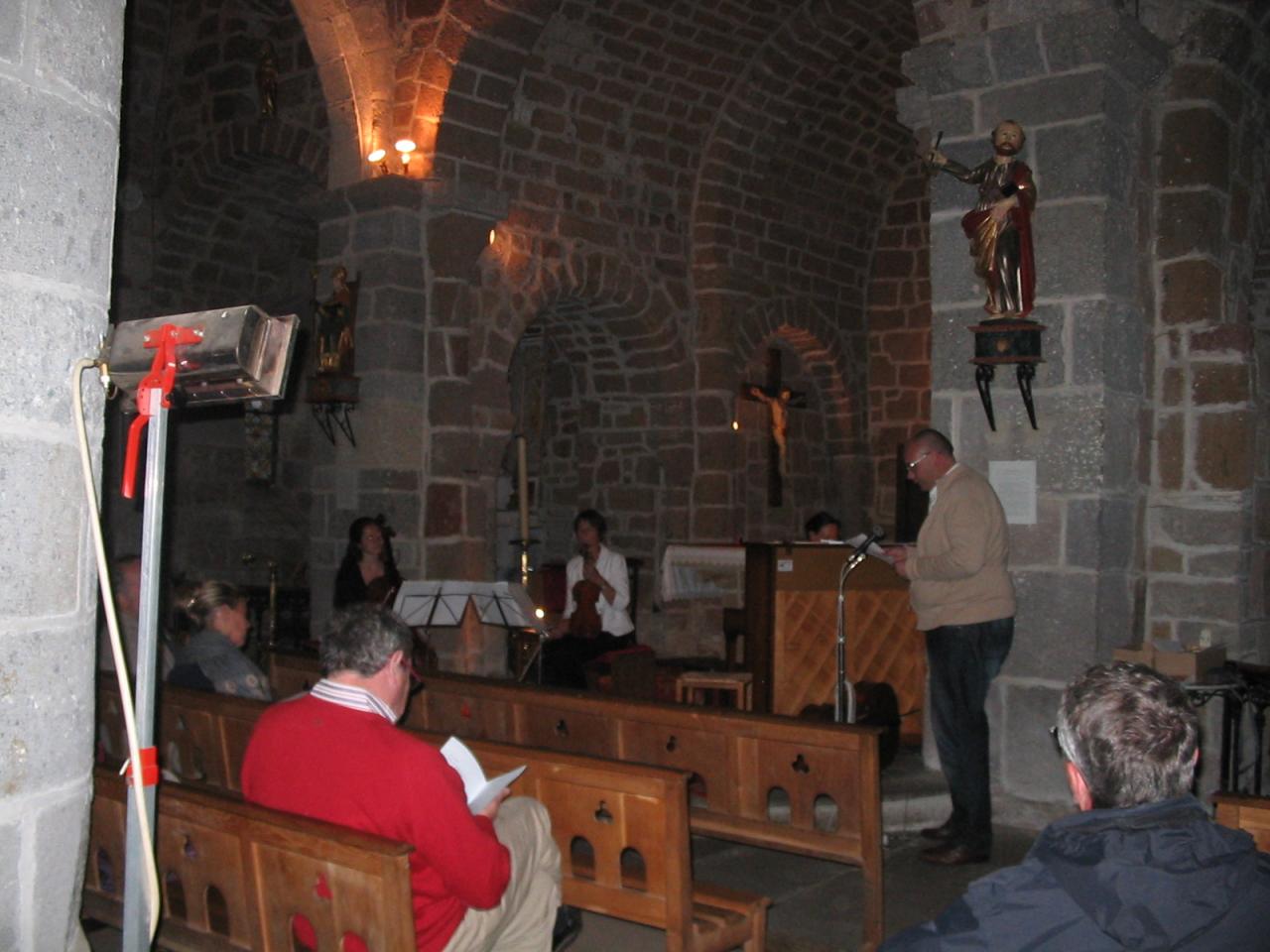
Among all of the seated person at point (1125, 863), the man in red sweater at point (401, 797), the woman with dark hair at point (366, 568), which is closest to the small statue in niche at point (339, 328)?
the woman with dark hair at point (366, 568)

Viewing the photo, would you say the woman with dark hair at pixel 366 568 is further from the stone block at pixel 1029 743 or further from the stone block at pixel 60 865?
the stone block at pixel 60 865

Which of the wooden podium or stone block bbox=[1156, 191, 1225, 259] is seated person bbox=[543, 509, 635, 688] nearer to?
the wooden podium

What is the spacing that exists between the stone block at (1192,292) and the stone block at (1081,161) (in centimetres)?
53

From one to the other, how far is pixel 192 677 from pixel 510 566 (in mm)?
7361

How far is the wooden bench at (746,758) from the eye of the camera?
3371 millimetres

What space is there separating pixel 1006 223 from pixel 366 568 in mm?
4287

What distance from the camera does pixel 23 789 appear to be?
1.88 metres

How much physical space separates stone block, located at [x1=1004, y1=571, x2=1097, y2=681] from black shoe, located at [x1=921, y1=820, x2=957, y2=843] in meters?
0.85

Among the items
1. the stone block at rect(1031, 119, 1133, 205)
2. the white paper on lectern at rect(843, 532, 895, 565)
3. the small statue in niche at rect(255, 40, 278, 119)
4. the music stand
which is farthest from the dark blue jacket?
the small statue in niche at rect(255, 40, 278, 119)

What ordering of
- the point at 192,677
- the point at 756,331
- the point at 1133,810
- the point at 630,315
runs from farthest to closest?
the point at 756,331 < the point at 630,315 < the point at 192,677 < the point at 1133,810

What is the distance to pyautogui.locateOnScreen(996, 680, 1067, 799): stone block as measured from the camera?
5043mm

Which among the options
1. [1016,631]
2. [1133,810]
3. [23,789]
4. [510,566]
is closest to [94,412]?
[23,789]

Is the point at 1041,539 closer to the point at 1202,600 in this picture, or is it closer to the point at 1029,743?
the point at 1029,743

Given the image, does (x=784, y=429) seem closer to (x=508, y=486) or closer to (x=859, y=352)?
(x=859, y=352)
